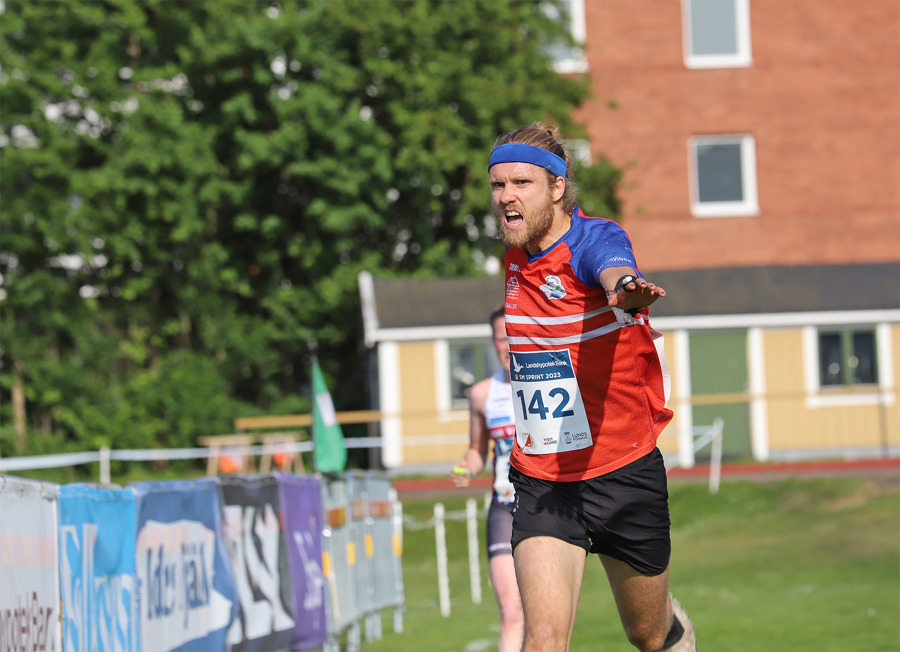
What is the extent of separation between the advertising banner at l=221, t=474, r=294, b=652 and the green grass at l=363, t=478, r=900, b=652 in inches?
90.0

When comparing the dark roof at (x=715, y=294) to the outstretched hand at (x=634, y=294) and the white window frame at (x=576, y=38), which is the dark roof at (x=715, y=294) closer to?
the white window frame at (x=576, y=38)

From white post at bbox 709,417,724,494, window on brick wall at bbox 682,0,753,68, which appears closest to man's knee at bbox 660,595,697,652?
white post at bbox 709,417,724,494

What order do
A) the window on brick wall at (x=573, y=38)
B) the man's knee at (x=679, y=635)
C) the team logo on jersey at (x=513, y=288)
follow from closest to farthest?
1. the team logo on jersey at (x=513, y=288)
2. the man's knee at (x=679, y=635)
3. the window on brick wall at (x=573, y=38)

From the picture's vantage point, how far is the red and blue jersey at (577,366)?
5.26 m

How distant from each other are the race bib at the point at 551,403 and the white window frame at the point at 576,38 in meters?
30.4

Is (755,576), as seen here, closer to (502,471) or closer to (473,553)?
(473,553)

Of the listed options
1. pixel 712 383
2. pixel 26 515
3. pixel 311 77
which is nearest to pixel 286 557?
pixel 26 515

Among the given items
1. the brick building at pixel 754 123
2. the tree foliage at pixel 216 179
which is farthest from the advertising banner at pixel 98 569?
the brick building at pixel 754 123

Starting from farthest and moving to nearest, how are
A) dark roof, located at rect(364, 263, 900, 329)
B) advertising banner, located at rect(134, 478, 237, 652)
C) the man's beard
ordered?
1. dark roof, located at rect(364, 263, 900, 329)
2. advertising banner, located at rect(134, 478, 237, 652)
3. the man's beard

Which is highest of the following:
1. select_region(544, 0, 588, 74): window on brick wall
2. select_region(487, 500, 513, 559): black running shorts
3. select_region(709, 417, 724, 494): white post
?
select_region(544, 0, 588, 74): window on brick wall

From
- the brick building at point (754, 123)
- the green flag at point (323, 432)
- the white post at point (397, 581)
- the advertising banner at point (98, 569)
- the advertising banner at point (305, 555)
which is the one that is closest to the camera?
the advertising banner at point (98, 569)

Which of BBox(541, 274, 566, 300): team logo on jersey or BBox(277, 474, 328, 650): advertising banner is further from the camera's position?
BBox(277, 474, 328, 650): advertising banner

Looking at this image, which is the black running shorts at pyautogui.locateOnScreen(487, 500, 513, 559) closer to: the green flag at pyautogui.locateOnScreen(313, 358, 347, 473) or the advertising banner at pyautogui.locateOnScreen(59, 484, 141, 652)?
the advertising banner at pyautogui.locateOnScreen(59, 484, 141, 652)

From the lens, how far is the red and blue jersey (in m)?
5.26
